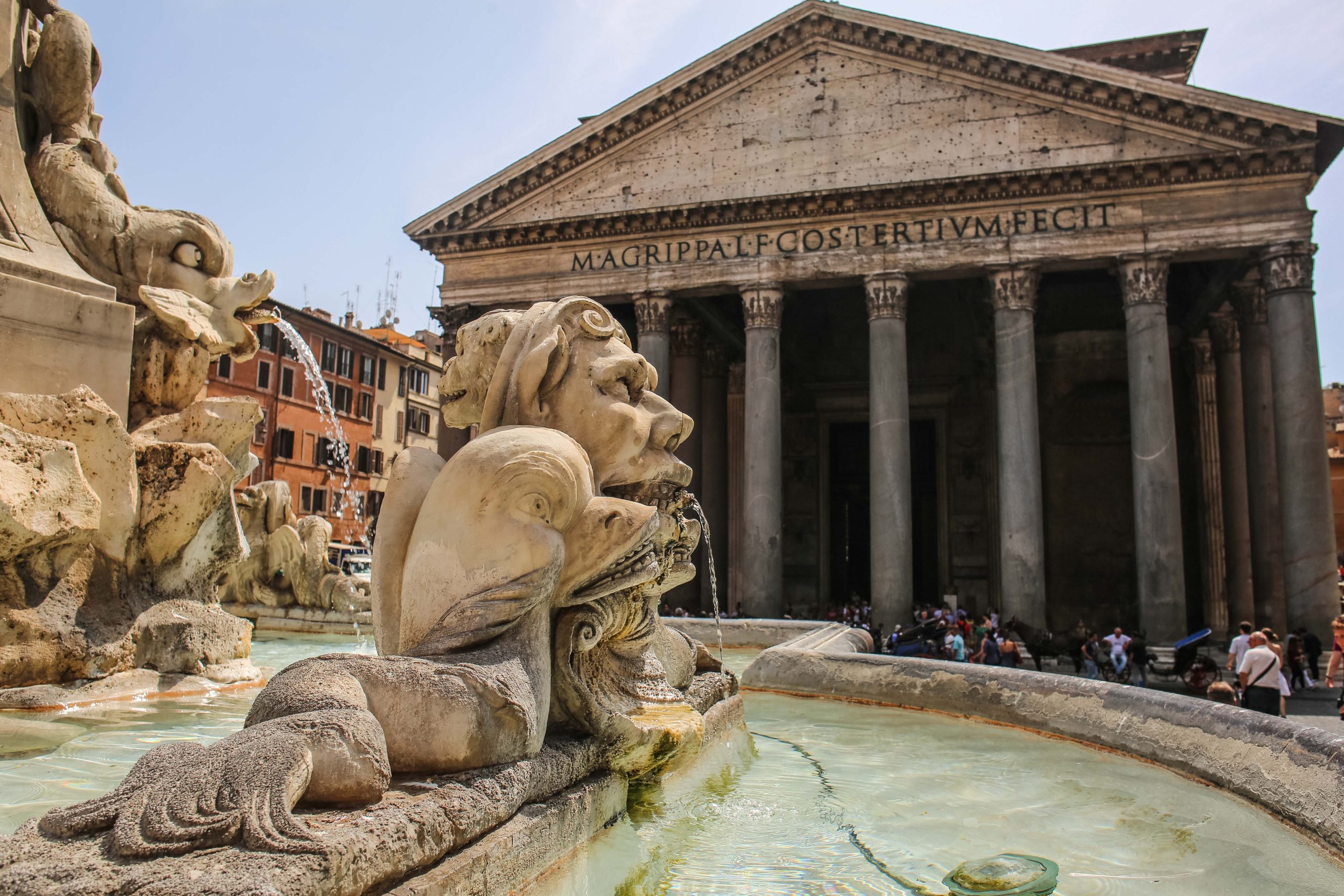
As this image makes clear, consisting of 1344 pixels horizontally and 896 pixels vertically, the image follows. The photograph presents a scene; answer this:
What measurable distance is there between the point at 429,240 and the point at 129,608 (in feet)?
60.2

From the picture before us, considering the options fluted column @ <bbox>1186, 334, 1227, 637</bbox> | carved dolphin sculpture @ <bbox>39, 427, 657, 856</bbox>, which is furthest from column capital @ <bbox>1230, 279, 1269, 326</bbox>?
carved dolphin sculpture @ <bbox>39, 427, 657, 856</bbox>

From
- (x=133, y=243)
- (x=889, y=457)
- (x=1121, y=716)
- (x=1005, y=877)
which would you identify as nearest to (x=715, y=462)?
(x=889, y=457)

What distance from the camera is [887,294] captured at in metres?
18.4

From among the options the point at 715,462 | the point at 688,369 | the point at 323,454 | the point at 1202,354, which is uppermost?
the point at 1202,354

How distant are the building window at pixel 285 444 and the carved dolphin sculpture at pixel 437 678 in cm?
3149

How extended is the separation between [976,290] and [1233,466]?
6.50 m

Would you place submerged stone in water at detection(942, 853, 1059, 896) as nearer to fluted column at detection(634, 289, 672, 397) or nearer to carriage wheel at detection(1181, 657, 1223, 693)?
carriage wheel at detection(1181, 657, 1223, 693)

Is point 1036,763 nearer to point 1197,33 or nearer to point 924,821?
point 924,821

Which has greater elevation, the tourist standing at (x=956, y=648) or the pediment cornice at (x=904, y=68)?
the pediment cornice at (x=904, y=68)

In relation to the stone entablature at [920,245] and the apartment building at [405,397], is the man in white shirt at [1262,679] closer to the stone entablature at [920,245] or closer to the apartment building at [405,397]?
the stone entablature at [920,245]

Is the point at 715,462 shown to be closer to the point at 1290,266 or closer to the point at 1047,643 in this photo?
the point at 1047,643

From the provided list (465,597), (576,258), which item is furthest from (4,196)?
(576,258)

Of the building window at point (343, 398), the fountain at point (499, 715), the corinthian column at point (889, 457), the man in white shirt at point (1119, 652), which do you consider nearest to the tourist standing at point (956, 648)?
the man in white shirt at point (1119, 652)

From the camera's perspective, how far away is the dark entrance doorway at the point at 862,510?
81.6 feet
